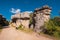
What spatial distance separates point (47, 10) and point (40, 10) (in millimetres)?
1040

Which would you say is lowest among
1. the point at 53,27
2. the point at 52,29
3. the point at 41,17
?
the point at 52,29

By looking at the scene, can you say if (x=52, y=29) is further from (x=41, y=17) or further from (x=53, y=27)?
(x=41, y=17)

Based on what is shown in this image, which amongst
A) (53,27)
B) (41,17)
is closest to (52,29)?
(53,27)

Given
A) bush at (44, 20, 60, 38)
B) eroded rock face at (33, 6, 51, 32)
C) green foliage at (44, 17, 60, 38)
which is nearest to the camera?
bush at (44, 20, 60, 38)

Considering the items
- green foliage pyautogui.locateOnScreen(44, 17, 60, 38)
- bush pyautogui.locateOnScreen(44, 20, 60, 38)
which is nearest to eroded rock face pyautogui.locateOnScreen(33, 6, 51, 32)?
green foliage pyautogui.locateOnScreen(44, 17, 60, 38)

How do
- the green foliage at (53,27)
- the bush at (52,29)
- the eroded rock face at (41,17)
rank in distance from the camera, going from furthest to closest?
the eroded rock face at (41,17) → the green foliage at (53,27) → the bush at (52,29)

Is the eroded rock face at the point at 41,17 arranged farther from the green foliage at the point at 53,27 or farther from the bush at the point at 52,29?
the bush at the point at 52,29

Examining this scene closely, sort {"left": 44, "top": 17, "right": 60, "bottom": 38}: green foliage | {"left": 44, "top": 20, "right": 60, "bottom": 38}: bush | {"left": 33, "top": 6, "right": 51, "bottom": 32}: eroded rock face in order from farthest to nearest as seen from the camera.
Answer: {"left": 33, "top": 6, "right": 51, "bottom": 32}: eroded rock face
{"left": 44, "top": 17, "right": 60, "bottom": 38}: green foliage
{"left": 44, "top": 20, "right": 60, "bottom": 38}: bush

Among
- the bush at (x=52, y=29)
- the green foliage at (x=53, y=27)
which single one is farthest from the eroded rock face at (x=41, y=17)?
the bush at (x=52, y=29)

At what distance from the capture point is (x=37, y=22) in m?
18.9

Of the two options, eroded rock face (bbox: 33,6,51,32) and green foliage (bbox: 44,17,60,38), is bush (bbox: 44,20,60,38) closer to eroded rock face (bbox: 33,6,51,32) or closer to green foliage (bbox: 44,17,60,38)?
green foliage (bbox: 44,17,60,38)

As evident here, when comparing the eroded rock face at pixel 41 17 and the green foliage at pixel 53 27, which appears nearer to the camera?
the green foliage at pixel 53 27

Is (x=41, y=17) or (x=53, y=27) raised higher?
(x=41, y=17)

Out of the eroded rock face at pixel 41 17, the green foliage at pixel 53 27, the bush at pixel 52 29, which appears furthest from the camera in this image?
the eroded rock face at pixel 41 17
